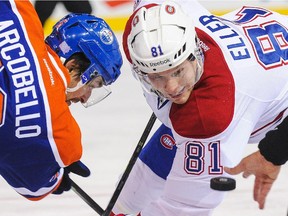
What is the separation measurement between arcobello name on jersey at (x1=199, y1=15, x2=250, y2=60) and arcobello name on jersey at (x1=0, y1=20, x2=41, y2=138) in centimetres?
63

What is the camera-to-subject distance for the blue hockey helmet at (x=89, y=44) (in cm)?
277

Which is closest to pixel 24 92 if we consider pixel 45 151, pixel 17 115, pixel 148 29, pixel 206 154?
pixel 17 115

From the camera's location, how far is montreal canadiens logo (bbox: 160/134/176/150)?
298cm

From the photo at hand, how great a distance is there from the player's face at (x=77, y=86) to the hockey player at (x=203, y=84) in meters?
0.23

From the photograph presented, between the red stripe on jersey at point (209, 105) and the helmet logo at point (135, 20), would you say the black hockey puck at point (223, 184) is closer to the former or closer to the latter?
the red stripe on jersey at point (209, 105)

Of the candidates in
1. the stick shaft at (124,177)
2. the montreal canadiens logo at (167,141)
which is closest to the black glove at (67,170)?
the stick shaft at (124,177)

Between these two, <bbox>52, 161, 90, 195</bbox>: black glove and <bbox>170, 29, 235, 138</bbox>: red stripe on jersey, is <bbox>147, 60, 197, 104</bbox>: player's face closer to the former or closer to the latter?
<bbox>170, 29, 235, 138</bbox>: red stripe on jersey

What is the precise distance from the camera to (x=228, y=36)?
264 centimetres

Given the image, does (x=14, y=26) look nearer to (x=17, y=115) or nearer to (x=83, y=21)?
(x=17, y=115)

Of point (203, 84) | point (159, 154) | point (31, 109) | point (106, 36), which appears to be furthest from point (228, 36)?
point (31, 109)

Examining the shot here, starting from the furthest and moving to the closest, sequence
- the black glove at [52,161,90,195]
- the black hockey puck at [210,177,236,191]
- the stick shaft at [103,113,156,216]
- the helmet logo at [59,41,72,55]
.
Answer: the stick shaft at [103,113,156,216] < the black glove at [52,161,90,195] < the helmet logo at [59,41,72,55] < the black hockey puck at [210,177,236,191]

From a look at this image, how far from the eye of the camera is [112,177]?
11.7 feet

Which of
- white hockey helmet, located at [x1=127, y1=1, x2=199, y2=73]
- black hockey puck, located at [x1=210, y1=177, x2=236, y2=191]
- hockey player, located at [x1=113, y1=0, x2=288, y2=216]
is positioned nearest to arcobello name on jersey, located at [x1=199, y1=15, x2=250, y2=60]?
hockey player, located at [x1=113, y1=0, x2=288, y2=216]

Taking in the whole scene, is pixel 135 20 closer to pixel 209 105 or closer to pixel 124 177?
pixel 209 105
